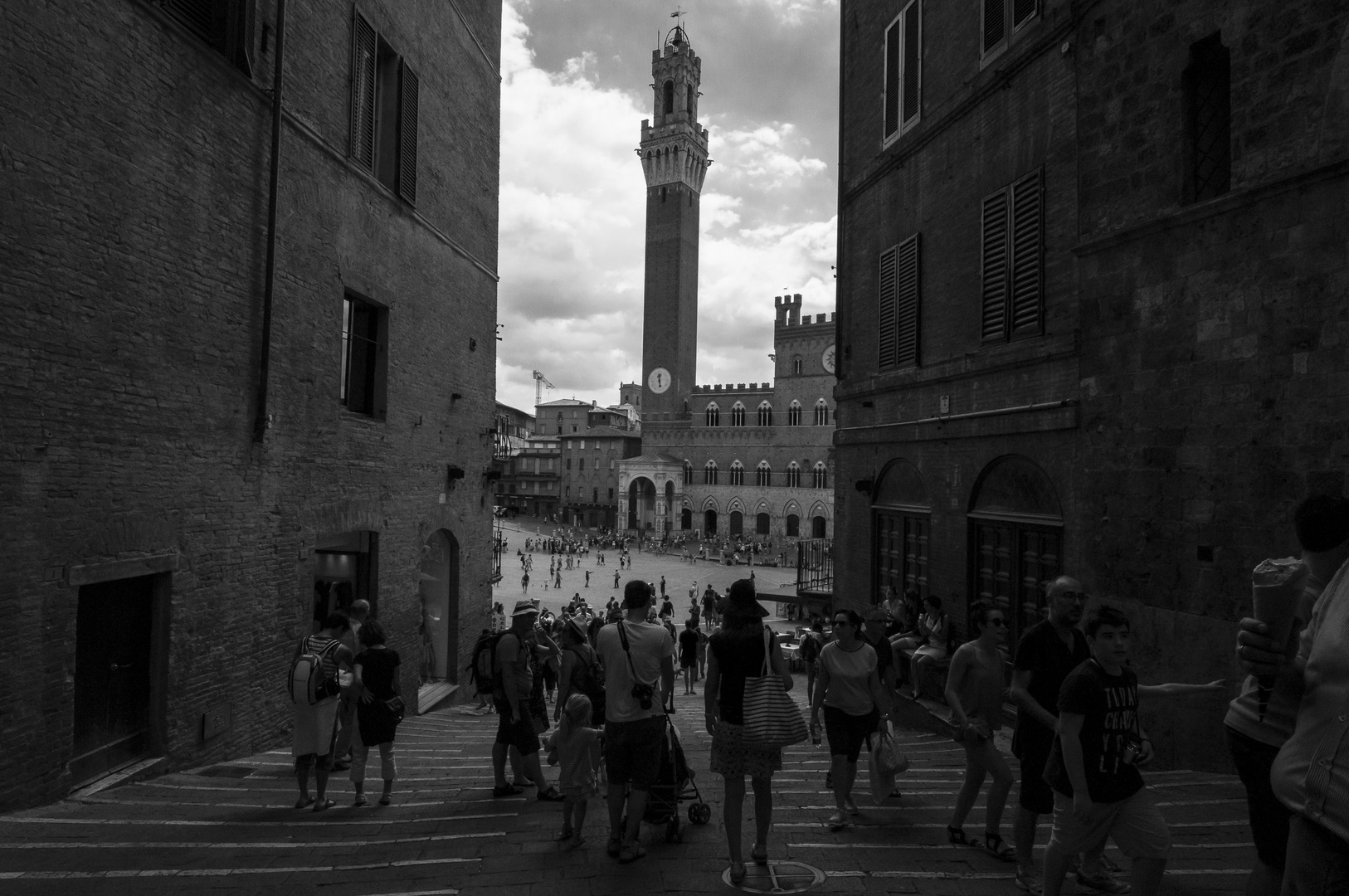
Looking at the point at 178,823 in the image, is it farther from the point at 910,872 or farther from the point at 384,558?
the point at 384,558

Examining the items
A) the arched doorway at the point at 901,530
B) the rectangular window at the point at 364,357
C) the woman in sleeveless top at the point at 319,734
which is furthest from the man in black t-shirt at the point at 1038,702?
the rectangular window at the point at 364,357

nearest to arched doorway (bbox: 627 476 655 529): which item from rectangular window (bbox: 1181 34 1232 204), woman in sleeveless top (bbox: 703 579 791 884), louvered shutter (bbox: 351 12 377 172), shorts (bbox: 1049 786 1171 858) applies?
louvered shutter (bbox: 351 12 377 172)

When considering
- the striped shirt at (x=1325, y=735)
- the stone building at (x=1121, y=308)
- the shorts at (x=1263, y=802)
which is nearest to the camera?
the striped shirt at (x=1325, y=735)

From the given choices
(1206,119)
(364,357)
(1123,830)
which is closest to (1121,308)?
(1206,119)

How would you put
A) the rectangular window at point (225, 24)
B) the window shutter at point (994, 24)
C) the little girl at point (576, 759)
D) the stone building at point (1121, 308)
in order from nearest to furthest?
the little girl at point (576, 759)
the stone building at point (1121, 308)
the rectangular window at point (225, 24)
the window shutter at point (994, 24)

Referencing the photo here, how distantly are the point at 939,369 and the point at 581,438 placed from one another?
5874 centimetres

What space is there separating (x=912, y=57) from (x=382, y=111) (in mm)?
7664

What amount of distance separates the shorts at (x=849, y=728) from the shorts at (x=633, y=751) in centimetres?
124

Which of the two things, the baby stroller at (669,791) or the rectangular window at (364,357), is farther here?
the rectangular window at (364,357)

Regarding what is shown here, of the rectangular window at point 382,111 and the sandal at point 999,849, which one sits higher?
the rectangular window at point 382,111

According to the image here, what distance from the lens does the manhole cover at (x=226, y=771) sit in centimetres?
706

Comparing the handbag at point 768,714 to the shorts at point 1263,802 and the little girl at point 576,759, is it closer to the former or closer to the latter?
the little girl at point 576,759

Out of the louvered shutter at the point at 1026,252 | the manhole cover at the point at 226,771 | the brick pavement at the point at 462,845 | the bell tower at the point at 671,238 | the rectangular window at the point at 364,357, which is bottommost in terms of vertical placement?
the manhole cover at the point at 226,771

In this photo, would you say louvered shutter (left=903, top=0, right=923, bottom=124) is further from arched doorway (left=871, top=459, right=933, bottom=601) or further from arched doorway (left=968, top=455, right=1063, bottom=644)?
arched doorway (left=968, top=455, right=1063, bottom=644)
